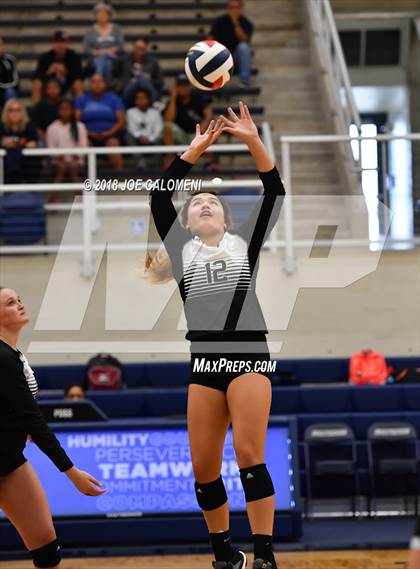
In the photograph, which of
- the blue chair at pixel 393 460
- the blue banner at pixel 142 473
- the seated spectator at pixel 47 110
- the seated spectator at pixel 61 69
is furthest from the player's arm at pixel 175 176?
the seated spectator at pixel 61 69

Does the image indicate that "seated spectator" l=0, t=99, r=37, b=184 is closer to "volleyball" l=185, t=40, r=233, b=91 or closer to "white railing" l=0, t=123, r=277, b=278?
"white railing" l=0, t=123, r=277, b=278

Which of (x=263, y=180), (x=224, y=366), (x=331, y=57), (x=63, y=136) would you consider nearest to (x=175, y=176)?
(x=263, y=180)

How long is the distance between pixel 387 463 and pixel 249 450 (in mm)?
5163

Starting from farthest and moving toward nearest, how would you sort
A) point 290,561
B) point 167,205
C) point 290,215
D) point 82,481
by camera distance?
point 290,215 < point 290,561 < point 167,205 < point 82,481

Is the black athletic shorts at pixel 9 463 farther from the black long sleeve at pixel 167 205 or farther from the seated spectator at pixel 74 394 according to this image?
the seated spectator at pixel 74 394

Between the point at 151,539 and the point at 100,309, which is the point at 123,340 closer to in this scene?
the point at 100,309

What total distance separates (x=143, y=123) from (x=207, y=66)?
7.40 m

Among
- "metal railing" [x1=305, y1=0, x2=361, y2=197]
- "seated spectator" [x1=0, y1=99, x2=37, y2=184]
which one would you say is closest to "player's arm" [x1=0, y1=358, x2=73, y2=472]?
"seated spectator" [x1=0, y1=99, x2=37, y2=184]

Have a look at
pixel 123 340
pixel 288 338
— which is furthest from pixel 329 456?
pixel 123 340

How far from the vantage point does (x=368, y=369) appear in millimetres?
11203

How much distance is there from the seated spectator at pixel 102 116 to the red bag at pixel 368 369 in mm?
3987

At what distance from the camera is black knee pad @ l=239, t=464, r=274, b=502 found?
5.41 meters

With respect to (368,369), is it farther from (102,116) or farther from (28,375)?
(28,375)

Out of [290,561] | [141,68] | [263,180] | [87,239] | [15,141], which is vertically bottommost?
[290,561]
